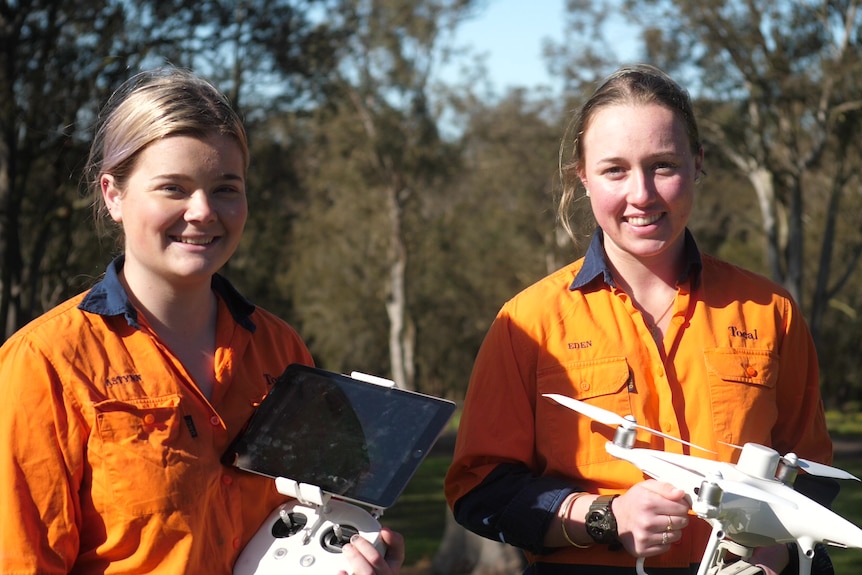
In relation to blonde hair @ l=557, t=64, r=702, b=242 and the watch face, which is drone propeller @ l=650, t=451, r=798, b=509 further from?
blonde hair @ l=557, t=64, r=702, b=242

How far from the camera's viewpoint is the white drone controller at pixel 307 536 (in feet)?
8.13

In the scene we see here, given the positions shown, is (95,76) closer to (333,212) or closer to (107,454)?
(107,454)

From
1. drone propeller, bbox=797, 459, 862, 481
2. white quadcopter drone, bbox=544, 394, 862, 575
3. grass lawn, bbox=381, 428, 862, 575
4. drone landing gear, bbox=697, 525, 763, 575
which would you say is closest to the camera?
white quadcopter drone, bbox=544, 394, 862, 575

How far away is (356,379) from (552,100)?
31.2 m

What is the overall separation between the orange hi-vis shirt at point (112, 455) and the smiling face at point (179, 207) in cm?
13

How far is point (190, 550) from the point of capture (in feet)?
8.09

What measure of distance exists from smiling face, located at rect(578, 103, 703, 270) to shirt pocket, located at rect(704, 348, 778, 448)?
1.21 ft

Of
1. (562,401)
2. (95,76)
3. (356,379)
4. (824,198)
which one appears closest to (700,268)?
(562,401)

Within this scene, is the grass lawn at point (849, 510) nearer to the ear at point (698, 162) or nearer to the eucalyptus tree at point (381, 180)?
the ear at point (698, 162)

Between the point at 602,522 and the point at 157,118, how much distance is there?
1.53m

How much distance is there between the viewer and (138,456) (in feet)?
8.07

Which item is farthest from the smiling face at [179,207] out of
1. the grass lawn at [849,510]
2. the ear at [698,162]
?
the grass lawn at [849,510]

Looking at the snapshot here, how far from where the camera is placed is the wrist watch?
2.72 metres

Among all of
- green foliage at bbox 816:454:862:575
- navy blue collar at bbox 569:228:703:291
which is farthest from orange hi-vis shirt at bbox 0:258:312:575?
green foliage at bbox 816:454:862:575
